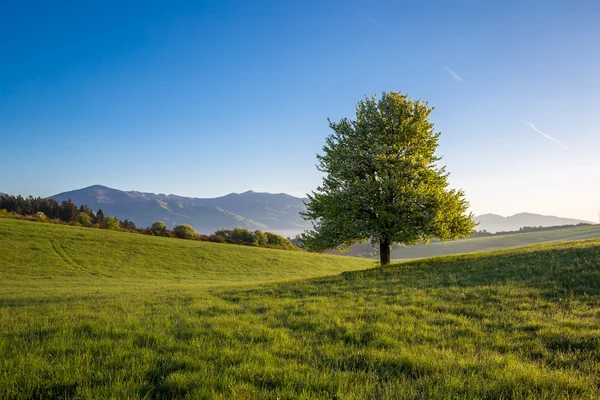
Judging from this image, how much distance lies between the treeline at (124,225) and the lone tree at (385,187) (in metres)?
56.4

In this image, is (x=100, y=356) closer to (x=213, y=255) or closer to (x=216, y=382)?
(x=216, y=382)

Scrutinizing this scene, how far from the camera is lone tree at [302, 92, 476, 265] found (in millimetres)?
24078

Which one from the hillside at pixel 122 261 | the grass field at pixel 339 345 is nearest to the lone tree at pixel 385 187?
the grass field at pixel 339 345

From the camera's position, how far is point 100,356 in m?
6.62

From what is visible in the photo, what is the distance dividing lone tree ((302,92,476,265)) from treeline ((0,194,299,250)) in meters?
56.4

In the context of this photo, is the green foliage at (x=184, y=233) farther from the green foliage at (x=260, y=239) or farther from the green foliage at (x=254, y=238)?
the green foliage at (x=260, y=239)

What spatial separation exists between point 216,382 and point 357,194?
67.6ft

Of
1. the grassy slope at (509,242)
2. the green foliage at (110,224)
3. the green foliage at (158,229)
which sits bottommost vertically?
the grassy slope at (509,242)

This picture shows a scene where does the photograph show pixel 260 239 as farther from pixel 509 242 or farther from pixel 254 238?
pixel 509 242

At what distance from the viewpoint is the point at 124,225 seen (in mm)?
88438

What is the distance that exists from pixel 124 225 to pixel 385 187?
85.8 m

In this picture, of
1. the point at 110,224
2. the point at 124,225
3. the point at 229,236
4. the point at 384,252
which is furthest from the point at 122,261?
the point at 124,225

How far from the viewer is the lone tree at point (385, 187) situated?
948 inches

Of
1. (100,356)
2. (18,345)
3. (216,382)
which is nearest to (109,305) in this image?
(18,345)
